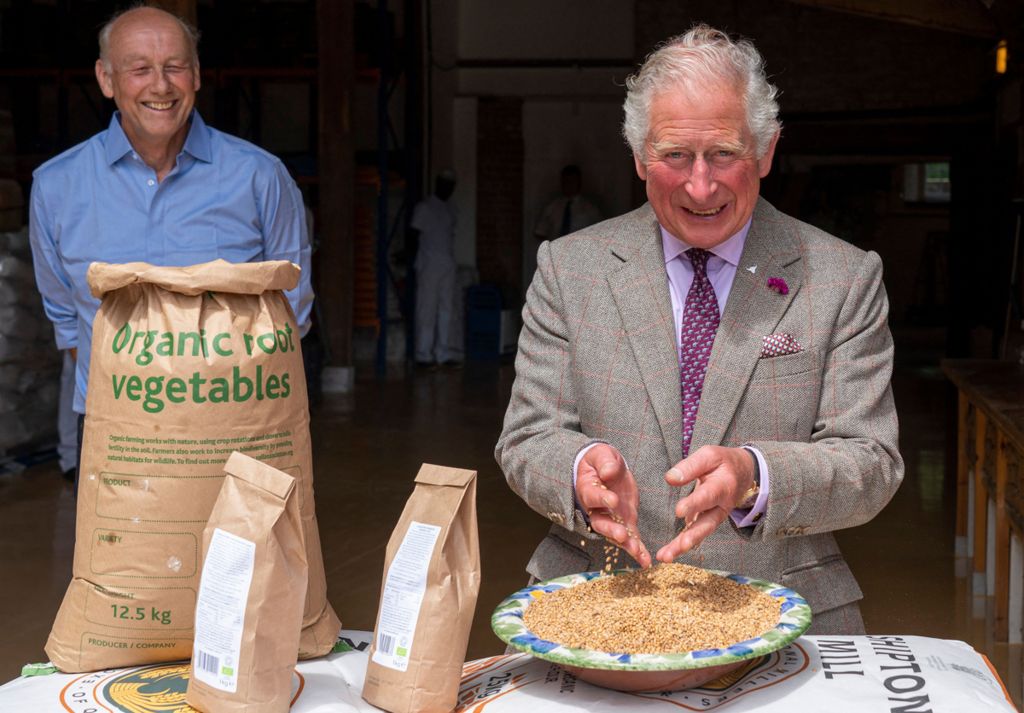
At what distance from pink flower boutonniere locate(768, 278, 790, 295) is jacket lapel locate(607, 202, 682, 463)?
0.15 meters

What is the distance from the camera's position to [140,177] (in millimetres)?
2303

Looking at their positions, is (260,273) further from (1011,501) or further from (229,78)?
(229,78)

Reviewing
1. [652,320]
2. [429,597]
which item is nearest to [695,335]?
[652,320]

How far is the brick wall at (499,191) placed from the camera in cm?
1277

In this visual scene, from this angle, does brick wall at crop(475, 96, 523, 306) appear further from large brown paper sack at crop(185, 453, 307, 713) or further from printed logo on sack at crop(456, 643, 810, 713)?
large brown paper sack at crop(185, 453, 307, 713)

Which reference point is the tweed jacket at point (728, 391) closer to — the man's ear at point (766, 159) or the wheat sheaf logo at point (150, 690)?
the man's ear at point (766, 159)

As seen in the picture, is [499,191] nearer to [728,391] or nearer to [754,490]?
[728,391]

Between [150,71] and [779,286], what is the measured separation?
4.15 feet

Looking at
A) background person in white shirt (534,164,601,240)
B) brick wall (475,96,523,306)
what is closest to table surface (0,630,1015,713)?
background person in white shirt (534,164,601,240)

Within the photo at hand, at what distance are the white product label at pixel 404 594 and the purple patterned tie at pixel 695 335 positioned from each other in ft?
1.76

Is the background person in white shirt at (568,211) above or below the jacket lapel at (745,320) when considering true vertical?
below

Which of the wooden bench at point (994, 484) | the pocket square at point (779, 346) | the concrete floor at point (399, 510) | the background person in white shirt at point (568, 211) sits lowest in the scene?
the concrete floor at point (399, 510)

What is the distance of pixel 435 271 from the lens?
442 inches

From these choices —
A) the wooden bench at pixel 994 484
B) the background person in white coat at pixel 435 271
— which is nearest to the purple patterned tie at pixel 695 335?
the wooden bench at pixel 994 484
